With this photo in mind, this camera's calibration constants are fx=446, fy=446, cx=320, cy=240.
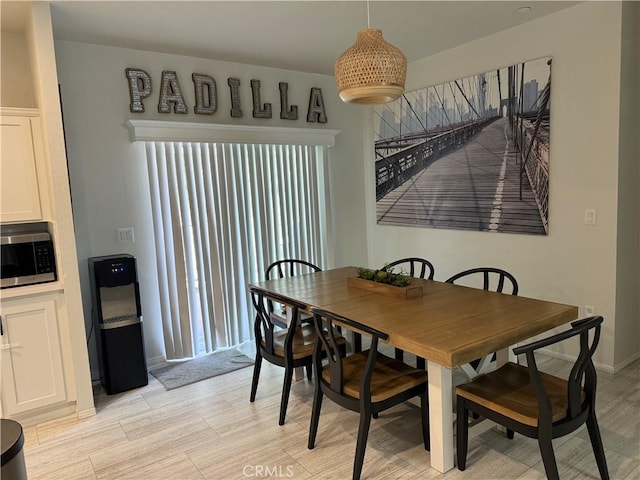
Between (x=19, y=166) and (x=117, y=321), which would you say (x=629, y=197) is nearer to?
(x=117, y=321)

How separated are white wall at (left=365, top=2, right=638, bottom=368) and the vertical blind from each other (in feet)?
6.09

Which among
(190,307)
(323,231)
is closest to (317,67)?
(323,231)

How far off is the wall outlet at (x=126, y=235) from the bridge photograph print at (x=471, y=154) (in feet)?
8.39

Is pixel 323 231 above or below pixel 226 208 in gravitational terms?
below

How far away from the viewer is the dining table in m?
1.95

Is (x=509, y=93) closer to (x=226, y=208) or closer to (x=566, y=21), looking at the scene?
(x=566, y=21)

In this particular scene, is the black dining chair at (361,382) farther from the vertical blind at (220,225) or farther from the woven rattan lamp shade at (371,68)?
the vertical blind at (220,225)

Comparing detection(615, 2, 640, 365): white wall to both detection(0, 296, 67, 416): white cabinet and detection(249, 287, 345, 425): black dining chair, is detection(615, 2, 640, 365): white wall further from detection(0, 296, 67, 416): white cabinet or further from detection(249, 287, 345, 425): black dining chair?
detection(0, 296, 67, 416): white cabinet

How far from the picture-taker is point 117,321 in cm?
322

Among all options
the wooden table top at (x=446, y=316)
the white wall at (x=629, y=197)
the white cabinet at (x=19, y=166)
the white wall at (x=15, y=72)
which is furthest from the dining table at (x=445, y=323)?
the white wall at (x=15, y=72)

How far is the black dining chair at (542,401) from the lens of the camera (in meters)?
1.83

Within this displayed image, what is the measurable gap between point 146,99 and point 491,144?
2.90 m

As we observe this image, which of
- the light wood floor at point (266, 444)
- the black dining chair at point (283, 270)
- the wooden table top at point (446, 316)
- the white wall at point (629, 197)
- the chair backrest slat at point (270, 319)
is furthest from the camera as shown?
the black dining chair at point (283, 270)

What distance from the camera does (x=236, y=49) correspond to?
368 cm
